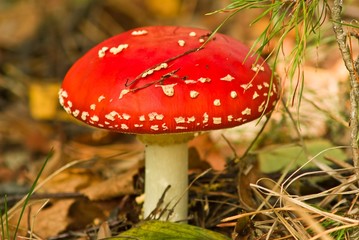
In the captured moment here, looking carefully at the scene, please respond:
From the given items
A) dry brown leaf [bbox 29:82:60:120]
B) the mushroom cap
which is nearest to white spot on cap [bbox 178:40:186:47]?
the mushroom cap

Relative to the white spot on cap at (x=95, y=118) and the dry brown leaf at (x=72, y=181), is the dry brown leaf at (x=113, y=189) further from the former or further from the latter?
the white spot on cap at (x=95, y=118)

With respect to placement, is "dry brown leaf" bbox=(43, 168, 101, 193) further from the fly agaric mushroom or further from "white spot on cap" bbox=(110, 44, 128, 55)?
"white spot on cap" bbox=(110, 44, 128, 55)

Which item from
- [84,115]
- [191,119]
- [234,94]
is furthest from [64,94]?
[234,94]

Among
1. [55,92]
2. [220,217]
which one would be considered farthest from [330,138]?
[55,92]

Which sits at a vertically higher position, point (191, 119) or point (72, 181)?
point (191, 119)

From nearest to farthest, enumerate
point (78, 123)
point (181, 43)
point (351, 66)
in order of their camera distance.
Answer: point (351, 66) → point (181, 43) → point (78, 123)

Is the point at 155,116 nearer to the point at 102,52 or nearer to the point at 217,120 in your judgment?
the point at 217,120
